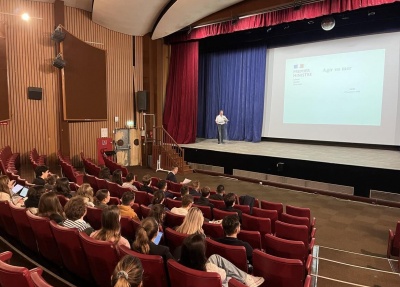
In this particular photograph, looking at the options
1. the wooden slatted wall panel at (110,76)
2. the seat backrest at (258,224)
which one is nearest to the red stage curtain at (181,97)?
the wooden slatted wall panel at (110,76)

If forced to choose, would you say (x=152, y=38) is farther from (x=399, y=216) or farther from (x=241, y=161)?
(x=399, y=216)

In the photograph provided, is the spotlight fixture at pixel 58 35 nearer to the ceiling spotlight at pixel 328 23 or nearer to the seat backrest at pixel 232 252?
the ceiling spotlight at pixel 328 23

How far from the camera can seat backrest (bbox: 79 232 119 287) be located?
7.88 ft

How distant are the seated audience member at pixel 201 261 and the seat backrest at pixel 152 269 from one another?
0.52 ft

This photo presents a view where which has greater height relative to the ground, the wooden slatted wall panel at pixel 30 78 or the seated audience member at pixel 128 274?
the wooden slatted wall panel at pixel 30 78

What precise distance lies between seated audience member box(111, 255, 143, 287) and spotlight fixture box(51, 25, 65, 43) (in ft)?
29.6

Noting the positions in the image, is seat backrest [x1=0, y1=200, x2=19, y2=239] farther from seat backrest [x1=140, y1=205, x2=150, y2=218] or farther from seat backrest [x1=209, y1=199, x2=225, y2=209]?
seat backrest [x1=209, y1=199, x2=225, y2=209]

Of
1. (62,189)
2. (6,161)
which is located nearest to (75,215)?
(62,189)

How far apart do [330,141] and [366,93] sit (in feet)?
5.87

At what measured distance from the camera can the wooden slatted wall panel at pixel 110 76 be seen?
34.0 ft

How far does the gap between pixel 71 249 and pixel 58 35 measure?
8.10 meters

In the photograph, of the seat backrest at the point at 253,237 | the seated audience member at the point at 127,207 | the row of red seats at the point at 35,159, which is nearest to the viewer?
the seat backrest at the point at 253,237

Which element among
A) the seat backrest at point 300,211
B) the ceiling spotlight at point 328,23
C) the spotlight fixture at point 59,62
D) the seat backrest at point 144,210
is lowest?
the seat backrest at point 300,211

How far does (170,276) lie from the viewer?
217 cm
